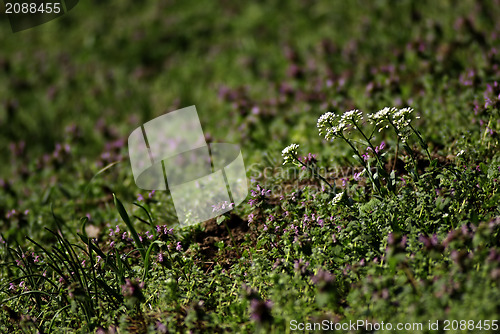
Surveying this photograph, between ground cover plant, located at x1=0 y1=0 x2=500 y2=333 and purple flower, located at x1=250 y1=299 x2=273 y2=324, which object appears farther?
ground cover plant, located at x1=0 y1=0 x2=500 y2=333

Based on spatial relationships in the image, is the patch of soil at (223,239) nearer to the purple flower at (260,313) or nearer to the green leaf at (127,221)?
the green leaf at (127,221)

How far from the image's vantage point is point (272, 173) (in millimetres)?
4109

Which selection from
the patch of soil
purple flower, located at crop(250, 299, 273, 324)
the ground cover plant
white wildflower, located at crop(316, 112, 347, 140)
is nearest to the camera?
purple flower, located at crop(250, 299, 273, 324)

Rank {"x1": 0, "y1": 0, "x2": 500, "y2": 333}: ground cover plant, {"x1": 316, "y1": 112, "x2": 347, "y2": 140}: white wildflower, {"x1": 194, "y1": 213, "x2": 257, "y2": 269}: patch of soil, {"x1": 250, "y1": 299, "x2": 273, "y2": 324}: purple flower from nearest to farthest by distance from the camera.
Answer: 1. {"x1": 250, "y1": 299, "x2": 273, "y2": 324}: purple flower
2. {"x1": 0, "y1": 0, "x2": 500, "y2": 333}: ground cover plant
3. {"x1": 316, "y1": 112, "x2": 347, "y2": 140}: white wildflower
4. {"x1": 194, "y1": 213, "x2": 257, "y2": 269}: patch of soil

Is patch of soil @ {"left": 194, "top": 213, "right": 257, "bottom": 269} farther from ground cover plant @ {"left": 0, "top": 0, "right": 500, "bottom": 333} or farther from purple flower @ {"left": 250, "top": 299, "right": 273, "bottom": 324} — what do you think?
purple flower @ {"left": 250, "top": 299, "right": 273, "bottom": 324}

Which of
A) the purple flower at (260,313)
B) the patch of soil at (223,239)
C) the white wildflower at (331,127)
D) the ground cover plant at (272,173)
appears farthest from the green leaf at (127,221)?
the white wildflower at (331,127)

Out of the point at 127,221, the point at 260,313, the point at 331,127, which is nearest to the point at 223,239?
the point at 127,221

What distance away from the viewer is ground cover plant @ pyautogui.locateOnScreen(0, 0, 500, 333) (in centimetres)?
246

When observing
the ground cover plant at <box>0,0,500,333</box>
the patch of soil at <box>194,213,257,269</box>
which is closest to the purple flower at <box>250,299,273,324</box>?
the ground cover plant at <box>0,0,500,333</box>

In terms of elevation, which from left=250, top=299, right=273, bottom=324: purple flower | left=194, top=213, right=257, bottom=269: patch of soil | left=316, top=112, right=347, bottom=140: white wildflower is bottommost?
left=250, top=299, right=273, bottom=324: purple flower

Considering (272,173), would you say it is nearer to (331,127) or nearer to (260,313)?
(331,127)

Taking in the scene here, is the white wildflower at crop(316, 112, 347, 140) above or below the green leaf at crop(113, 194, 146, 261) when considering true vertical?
above

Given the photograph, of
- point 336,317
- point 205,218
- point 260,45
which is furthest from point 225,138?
point 336,317

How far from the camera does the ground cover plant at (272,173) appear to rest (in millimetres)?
2461
